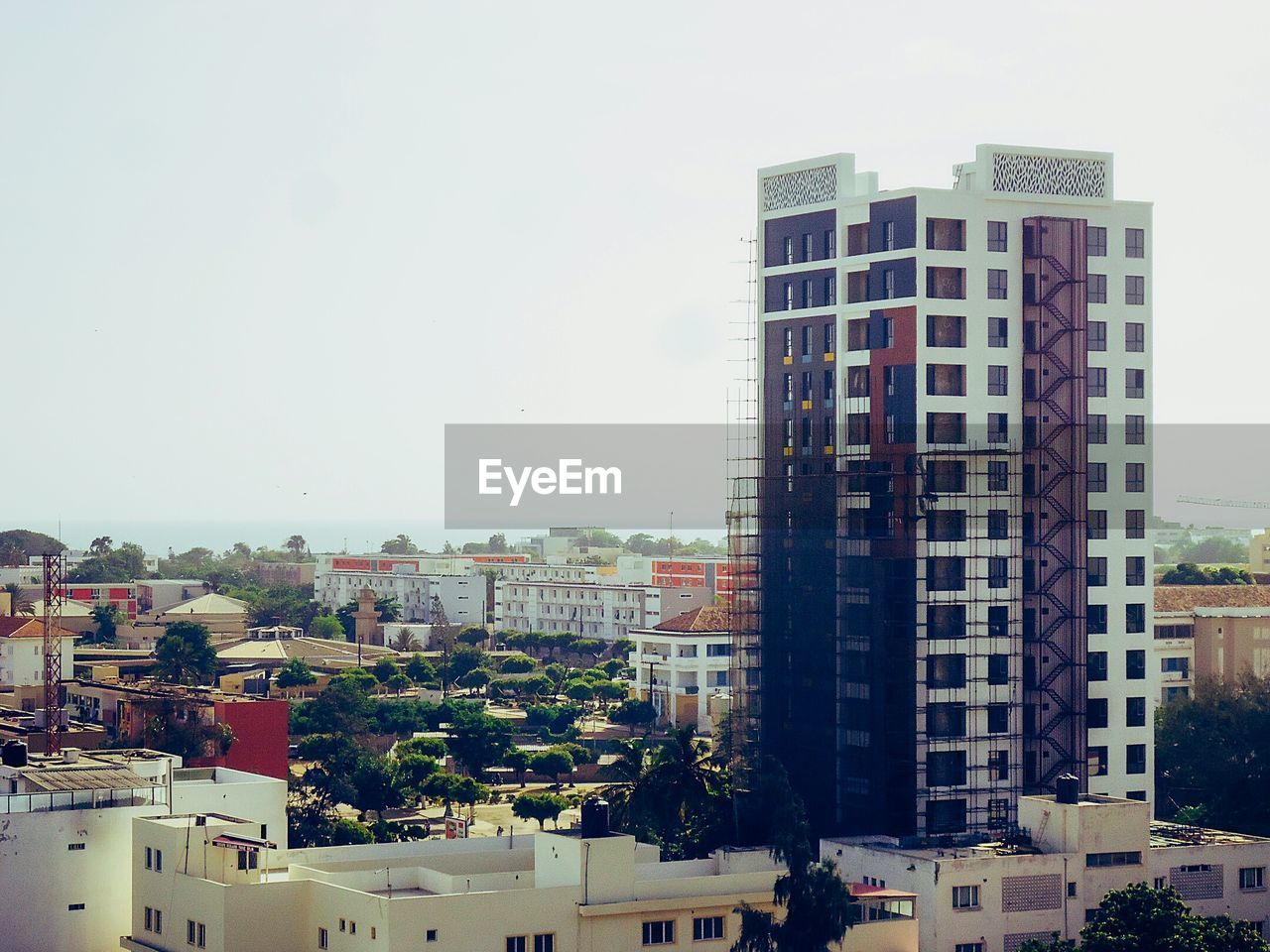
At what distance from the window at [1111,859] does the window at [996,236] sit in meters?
14.4

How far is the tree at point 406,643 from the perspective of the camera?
118m

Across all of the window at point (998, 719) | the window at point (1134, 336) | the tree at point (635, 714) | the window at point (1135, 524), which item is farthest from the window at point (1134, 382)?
the tree at point (635, 714)

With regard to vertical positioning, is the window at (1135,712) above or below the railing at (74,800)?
above

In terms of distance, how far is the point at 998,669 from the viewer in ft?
156

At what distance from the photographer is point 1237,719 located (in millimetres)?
56094

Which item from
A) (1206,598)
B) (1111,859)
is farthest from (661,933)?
(1206,598)

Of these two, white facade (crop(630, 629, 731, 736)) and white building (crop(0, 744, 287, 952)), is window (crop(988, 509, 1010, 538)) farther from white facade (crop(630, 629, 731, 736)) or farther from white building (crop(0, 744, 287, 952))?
white facade (crop(630, 629, 731, 736))

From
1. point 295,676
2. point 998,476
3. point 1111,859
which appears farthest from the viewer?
point 295,676

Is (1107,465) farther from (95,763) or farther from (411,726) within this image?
(411,726)

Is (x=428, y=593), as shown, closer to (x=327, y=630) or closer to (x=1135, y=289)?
(x=327, y=630)

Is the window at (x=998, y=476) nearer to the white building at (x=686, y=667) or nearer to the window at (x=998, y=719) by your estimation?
the window at (x=998, y=719)

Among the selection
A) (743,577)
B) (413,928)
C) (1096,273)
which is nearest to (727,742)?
(743,577)

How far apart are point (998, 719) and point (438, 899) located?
18.0 meters

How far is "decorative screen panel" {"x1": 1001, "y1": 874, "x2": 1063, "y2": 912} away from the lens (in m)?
39.7
